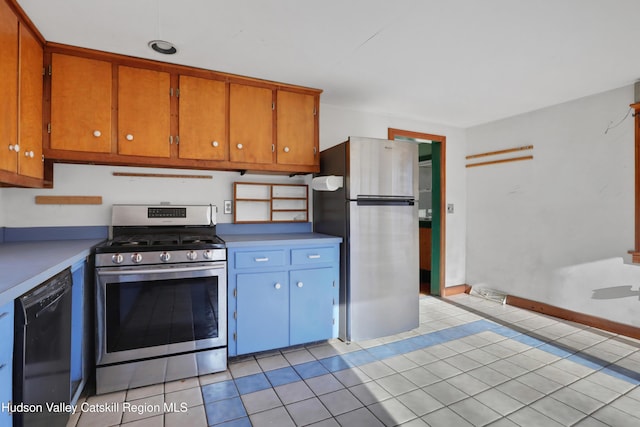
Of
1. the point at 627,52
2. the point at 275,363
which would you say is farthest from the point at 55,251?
the point at 627,52

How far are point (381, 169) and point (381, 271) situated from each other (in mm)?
917

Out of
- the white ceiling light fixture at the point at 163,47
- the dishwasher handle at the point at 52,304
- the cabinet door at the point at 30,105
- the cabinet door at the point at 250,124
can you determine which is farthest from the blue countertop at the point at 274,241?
the white ceiling light fixture at the point at 163,47

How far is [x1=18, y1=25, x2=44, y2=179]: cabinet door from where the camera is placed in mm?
1912

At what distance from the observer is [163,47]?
227cm

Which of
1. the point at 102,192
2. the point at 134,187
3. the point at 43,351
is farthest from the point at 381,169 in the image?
the point at 43,351

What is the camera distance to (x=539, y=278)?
369 centimetres

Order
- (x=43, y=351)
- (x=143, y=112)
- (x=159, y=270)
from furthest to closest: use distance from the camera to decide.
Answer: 1. (x=143, y=112)
2. (x=159, y=270)
3. (x=43, y=351)

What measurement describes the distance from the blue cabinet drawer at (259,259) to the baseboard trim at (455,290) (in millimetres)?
2715

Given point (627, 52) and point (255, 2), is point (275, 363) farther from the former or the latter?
point (627, 52)

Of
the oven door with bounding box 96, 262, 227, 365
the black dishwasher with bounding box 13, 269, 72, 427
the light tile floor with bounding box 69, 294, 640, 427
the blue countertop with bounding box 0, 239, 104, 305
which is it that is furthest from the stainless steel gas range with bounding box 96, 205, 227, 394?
the black dishwasher with bounding box 13, 269, 72, 427

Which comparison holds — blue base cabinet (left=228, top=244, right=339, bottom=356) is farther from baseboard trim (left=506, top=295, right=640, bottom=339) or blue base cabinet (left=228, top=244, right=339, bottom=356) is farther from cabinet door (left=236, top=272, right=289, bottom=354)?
baseboard trim (left=506, top=295, right=640, bottom=339)

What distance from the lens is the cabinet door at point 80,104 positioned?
2.22m

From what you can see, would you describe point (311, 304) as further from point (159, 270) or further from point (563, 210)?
point (563, 210)

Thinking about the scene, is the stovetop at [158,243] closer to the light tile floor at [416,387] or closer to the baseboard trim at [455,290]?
the light tile floor at [416,387]
